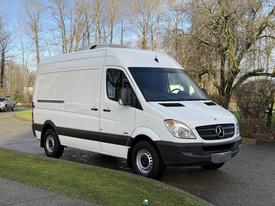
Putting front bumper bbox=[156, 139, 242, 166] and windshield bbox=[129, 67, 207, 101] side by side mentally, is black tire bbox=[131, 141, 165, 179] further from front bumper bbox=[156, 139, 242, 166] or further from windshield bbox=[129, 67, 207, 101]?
windshield bbox=[129, 67, 207, 101]

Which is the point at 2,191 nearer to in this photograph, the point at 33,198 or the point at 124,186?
the point at 33,198

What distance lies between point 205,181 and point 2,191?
385cm

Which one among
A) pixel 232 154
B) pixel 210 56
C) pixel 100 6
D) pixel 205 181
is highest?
pixel 100 6

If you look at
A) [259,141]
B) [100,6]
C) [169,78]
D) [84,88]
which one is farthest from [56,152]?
[100,6]

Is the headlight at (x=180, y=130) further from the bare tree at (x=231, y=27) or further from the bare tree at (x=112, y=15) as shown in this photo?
the bare tree at (x=112, y=15)

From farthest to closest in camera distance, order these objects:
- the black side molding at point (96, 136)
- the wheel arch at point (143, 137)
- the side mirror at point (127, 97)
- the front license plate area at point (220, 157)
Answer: the black side molding at point (96, 136), the side mirror at point (127, 97), the wheel arch at point (143, 137), the front license plate area at point (220, 157)

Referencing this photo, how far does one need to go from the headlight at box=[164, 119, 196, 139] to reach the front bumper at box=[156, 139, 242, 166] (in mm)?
151

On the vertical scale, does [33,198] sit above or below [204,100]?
below

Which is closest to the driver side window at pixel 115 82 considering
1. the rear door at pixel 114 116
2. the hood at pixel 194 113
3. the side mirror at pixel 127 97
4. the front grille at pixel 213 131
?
the rear door at pixel 114 116

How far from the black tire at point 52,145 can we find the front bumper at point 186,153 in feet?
12.9

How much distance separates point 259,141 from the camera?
14.7m

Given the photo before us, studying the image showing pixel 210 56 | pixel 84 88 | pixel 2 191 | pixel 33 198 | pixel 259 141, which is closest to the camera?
pixel 33 198

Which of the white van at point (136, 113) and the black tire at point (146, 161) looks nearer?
the white van at point (136, 113)

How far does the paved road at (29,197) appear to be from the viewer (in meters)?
6.01
